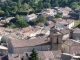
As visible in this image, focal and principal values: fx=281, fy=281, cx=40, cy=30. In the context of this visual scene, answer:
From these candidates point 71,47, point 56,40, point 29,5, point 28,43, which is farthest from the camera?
point 29,5

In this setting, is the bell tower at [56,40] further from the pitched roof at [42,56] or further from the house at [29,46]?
the pitched roof at [42,56]

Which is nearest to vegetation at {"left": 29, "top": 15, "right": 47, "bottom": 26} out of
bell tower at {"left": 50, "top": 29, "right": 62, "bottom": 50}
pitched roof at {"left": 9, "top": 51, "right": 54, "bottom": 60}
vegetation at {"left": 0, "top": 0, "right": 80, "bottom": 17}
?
vegetation at {"left": 0, "top": 0, "right": 80, "bottom": 17}

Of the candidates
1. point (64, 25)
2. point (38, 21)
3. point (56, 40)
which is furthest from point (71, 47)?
point (38, 21)

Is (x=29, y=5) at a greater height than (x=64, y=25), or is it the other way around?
(x=29, y=5)

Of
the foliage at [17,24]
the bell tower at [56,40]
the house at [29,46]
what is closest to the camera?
the bell tower at [56,40]

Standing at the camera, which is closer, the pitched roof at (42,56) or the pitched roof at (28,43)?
the pitched roof at (42,56)

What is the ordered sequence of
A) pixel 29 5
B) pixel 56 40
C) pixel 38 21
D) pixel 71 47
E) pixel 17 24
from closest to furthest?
pixel 56 40 → pixel 71 47 → pixel 17 24 → pixel 38 21 → pixel 29 5

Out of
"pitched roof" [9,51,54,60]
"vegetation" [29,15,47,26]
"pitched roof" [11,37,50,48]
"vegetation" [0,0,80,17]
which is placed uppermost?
"vegetation" [0,0,80,17]

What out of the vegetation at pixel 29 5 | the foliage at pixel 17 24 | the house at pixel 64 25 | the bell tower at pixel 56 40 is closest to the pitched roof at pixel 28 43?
the bell tower at pixel 56 40

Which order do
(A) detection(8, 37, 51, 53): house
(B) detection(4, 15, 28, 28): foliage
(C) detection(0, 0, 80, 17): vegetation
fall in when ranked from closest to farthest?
1. (A) detection(8, 37, 51, 53): house
2. (B) detection(4, 15, 28, 28): foliage
3. (C) detection(0, 0, 80, 17): vegetation

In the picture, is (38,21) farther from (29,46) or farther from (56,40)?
(56,40)

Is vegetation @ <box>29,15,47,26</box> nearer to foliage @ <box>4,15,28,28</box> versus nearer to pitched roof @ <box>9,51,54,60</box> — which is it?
foliage @ <box>4,15,28,28</box>

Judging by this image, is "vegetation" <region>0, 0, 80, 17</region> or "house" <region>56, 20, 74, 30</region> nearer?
"house" <region>56, 20, 74, 30</region>
